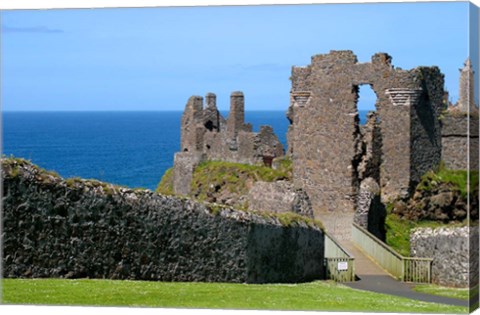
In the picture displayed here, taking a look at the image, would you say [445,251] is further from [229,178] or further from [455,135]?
[229,178]

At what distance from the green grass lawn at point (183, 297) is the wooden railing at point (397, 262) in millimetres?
6048

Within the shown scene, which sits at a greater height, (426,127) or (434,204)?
(426,127)

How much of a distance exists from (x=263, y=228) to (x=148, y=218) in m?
3.37

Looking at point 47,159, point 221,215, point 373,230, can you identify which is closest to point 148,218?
point 221,215

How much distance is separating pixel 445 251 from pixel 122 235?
8915 mm

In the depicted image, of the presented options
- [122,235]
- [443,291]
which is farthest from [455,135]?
[122,235]

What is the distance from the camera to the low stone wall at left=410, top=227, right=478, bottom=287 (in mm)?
29672

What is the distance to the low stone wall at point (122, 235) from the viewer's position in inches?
954

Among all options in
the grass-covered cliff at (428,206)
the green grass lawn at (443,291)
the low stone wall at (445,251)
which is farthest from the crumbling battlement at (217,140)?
the green grass lawn at (443,291)

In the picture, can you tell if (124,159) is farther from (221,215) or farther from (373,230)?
(221,215)

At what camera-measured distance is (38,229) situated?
24.4m

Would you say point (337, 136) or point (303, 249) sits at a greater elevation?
point (337, 136)

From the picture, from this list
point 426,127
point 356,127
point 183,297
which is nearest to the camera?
point 183,297

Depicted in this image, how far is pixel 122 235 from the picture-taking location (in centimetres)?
2552
